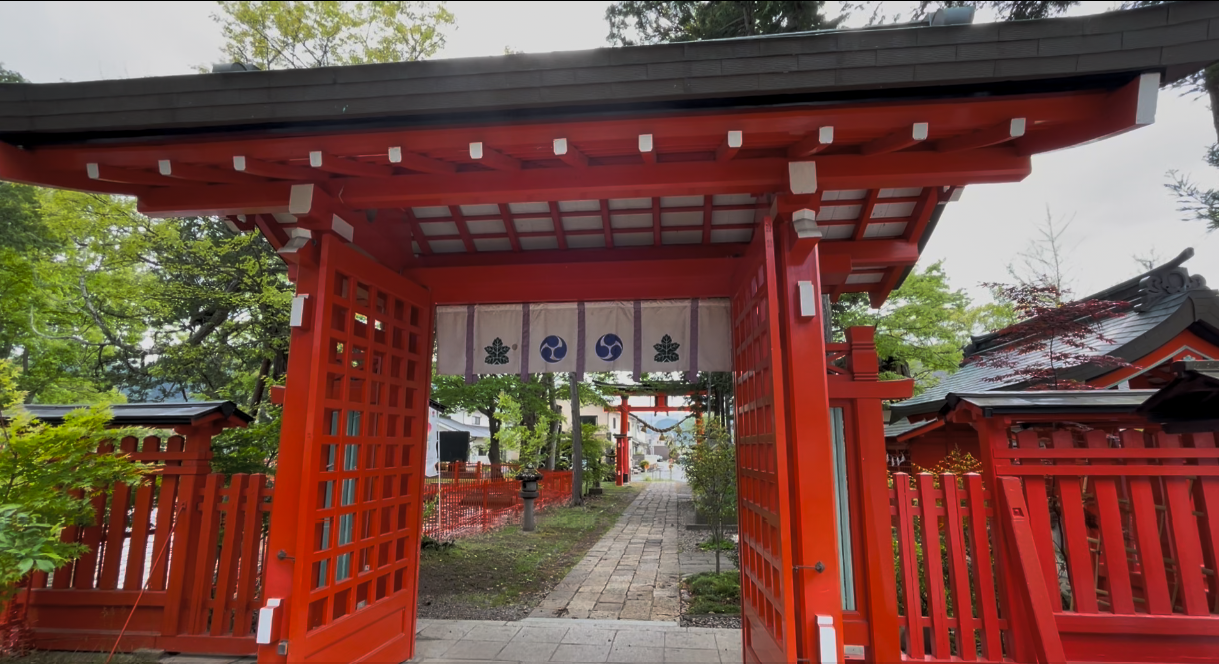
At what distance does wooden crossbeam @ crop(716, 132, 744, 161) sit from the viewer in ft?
9.58

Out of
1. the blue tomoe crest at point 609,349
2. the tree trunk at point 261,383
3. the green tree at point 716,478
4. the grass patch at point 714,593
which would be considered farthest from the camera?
the tree trunk at point 261,383

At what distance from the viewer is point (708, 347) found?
201 inches

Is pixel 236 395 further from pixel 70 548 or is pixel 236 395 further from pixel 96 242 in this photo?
pixel 70 548

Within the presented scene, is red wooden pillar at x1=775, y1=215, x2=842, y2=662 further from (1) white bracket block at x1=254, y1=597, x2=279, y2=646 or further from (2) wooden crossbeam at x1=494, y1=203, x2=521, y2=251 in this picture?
(1) white bracket block at x1=254, y1=597, x2=279, y2=646

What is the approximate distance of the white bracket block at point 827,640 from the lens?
9.59 feet

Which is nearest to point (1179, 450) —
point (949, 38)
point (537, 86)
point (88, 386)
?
point (949, 38)

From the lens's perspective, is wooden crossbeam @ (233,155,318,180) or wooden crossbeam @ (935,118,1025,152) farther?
wooden crossbeam @ (233,155,318,180)

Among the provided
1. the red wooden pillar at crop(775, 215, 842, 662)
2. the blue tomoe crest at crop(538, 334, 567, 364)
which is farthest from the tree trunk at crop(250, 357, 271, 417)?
the red wooden pillar at crop(775, 215, 842, 662)

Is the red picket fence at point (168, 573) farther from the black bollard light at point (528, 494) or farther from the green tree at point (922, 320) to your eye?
the green tree at point (922, 320)

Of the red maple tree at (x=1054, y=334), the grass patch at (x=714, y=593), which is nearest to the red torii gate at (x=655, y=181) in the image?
the grass patch at (x=714, y=593)

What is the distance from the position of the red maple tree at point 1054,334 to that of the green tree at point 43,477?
29.3 feet

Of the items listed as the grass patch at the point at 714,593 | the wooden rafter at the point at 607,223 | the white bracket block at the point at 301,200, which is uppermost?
the wooden rafter at the point at 607,223

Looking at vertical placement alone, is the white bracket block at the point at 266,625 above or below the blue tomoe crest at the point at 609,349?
below

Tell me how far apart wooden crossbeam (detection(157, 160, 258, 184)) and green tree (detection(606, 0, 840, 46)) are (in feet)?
27.7
